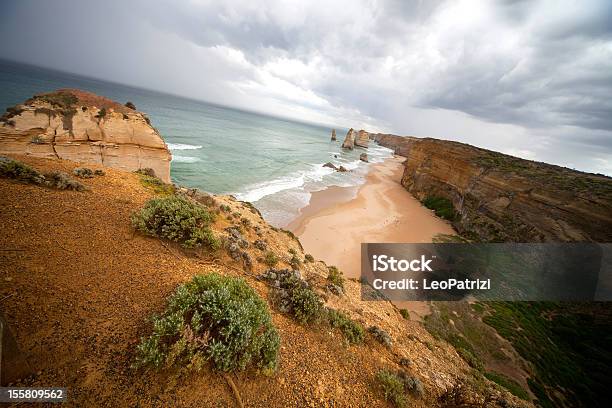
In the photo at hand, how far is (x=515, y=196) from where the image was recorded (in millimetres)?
21250

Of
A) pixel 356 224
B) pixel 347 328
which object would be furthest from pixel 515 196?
pixel 347 328

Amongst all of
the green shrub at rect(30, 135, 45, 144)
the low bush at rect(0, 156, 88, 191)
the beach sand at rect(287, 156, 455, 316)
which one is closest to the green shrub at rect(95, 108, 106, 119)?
the green shrub at rect(30, 135, 45, 144)

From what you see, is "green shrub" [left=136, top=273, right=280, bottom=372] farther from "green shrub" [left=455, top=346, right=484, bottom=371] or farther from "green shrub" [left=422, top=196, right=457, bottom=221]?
"green shrub" [left=422, top=196, right=457, bottom=221]

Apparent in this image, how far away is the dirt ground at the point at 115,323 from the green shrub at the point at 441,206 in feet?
74.2

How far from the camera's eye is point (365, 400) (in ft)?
14.8

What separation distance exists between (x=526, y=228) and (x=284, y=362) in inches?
942

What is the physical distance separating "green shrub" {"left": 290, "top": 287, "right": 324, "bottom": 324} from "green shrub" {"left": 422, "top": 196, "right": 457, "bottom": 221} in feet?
84.8

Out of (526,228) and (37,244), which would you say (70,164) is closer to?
(37,244)

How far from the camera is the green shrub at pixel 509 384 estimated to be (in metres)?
8.30

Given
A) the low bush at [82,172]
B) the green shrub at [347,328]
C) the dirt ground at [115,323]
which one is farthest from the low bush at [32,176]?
the green shrub at [347,328]

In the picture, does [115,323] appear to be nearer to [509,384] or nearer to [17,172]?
[17,172]

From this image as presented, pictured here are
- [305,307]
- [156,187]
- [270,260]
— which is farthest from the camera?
[156,187]

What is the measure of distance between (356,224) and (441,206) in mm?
13769

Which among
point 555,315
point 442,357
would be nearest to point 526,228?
point 555,315
